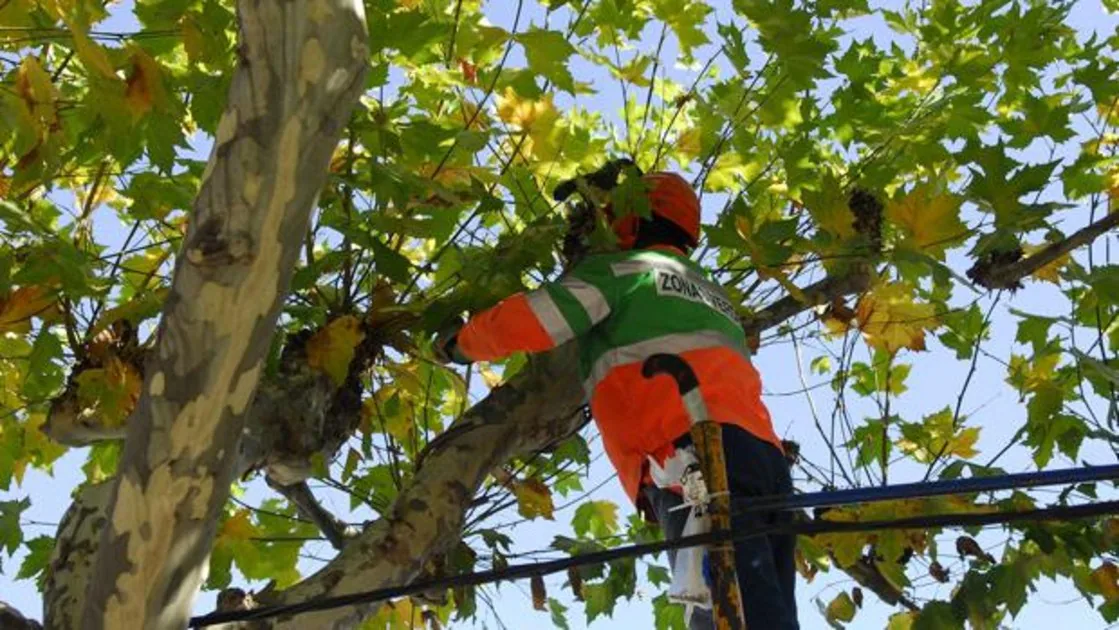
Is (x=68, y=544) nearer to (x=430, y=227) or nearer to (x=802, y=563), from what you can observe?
(x=430, y=227)

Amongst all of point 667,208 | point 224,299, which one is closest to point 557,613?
point 667,208

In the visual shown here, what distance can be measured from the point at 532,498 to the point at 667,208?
3.58 feet

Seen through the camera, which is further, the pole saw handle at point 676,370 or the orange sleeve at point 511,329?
the orange sleeve at point 511,329

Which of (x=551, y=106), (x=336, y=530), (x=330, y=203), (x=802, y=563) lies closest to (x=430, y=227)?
(x=330, y=203)

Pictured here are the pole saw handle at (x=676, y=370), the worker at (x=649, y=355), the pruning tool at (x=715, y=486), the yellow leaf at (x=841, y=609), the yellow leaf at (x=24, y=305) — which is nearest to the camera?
the pruning tool at (x=715, y=486)

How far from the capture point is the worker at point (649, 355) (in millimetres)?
3639

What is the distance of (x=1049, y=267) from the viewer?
17.2 feet

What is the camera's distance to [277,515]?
17.9 feet

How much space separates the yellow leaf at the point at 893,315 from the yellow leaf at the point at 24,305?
276 centimetres

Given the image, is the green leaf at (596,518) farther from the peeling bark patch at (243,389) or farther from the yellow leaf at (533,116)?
the peeling bark patch at (243,389)

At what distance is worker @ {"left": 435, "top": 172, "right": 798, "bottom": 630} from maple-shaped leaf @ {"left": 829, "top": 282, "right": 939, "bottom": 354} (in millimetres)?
1302

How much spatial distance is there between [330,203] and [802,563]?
216cm

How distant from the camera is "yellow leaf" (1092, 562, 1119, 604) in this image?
4.79m

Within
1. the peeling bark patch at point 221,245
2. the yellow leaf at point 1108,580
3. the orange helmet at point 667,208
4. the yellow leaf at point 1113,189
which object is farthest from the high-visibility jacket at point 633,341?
the yellow leaf at point 1113,189
